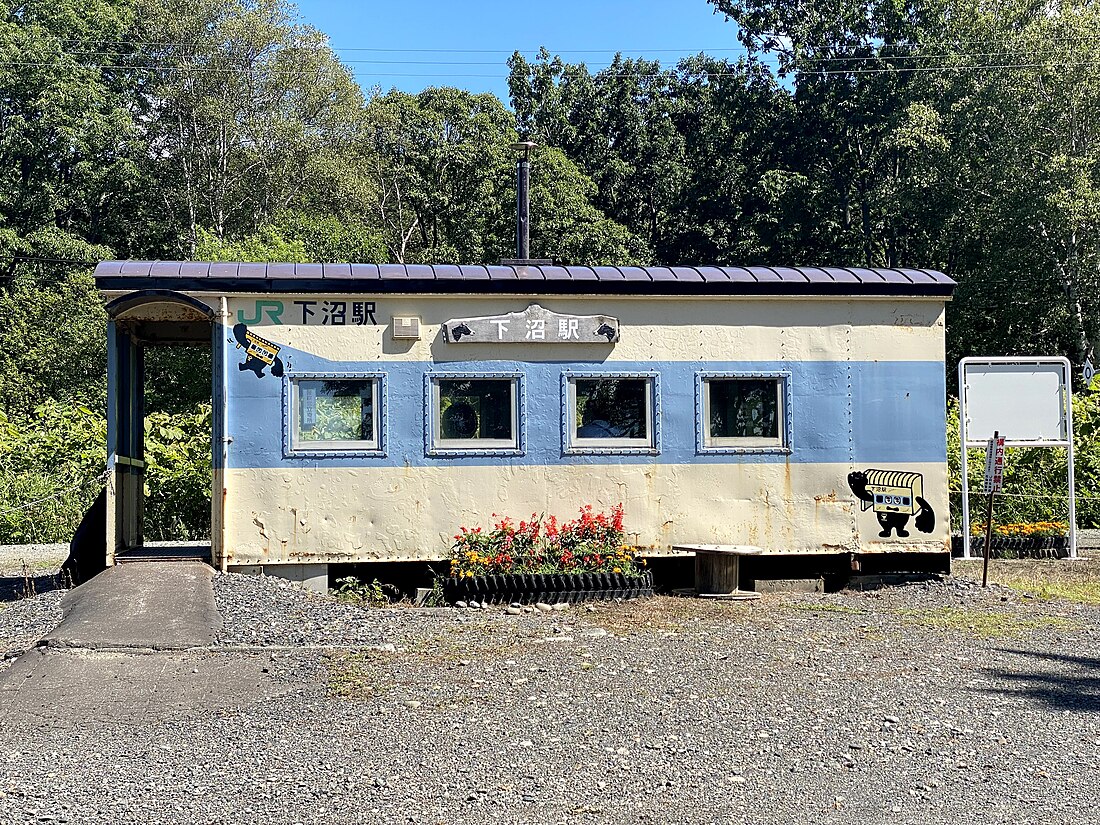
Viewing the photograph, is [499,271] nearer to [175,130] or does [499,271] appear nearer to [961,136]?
[961,136]

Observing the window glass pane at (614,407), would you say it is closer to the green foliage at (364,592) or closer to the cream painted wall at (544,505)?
the cream painted wall at (544,505)

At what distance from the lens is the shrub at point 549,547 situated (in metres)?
11.6

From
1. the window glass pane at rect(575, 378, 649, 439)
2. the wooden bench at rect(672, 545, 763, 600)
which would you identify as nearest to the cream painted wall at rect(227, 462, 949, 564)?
the wooden bench at rect(672, 545, 763, 600)

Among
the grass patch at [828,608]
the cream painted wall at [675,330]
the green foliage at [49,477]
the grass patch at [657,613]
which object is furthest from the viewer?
the green foliage at [49,477]

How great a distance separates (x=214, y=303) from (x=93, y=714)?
551 centimetres

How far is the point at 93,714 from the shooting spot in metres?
6.82

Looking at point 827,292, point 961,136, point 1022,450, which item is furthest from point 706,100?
point 827,292

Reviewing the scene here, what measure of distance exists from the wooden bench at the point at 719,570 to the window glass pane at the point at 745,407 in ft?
3.89

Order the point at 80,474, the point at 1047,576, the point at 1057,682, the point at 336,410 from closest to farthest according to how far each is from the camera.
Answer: the point at 1057,682
the point at 336,410
the point at 1047,576
the point at 80,474

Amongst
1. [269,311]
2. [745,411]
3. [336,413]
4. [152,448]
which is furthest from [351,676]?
[152,448]

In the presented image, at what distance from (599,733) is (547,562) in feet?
17.0

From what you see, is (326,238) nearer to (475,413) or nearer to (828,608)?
(475,413)

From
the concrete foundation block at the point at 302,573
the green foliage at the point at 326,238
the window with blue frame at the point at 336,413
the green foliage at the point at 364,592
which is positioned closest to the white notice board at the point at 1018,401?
the window with blue frame at the point at 336,413

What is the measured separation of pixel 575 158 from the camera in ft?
158
